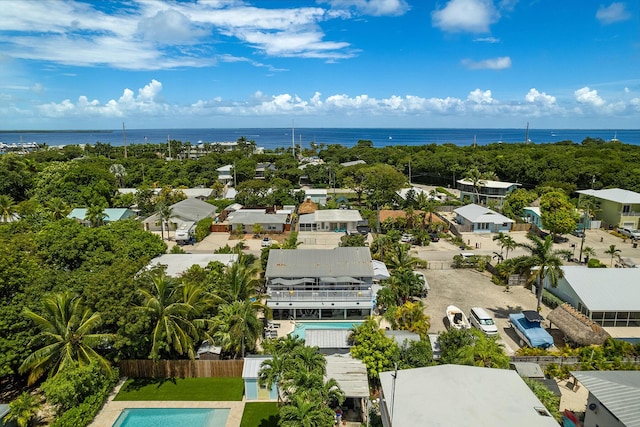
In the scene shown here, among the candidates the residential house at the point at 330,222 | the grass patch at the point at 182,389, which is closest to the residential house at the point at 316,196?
the residential house at the point at 330,222

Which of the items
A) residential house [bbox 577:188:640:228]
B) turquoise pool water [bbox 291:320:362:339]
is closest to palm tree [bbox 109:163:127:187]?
turquoise pool water [bbox 291:320:362:339]

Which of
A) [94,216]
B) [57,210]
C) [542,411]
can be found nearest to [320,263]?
[542,411]

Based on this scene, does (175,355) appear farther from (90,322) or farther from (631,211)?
(631,211)

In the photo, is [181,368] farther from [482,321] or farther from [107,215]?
[107,215]

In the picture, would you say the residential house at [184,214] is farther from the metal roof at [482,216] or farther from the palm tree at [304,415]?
the palm tree at [304,415]

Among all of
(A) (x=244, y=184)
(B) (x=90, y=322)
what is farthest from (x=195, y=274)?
(A) (x=244, y=184)

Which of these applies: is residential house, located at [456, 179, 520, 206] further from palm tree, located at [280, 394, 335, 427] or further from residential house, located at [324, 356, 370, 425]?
palm tree, located at [280, 394, 335, 427]
